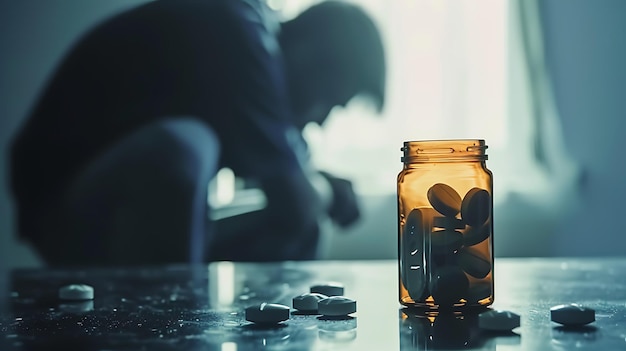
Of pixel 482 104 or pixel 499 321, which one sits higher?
pixel 482 104

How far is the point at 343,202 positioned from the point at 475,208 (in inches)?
74.3

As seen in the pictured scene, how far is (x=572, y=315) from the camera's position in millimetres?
610

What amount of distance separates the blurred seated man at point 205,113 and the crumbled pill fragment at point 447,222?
170 centimetres

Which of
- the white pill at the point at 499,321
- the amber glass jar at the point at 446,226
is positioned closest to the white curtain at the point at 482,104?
the amber glass jar at the point at 446,226

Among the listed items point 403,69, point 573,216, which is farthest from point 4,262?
point 573,216

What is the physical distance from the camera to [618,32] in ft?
8.85

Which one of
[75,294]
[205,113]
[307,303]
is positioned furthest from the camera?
[205,113]

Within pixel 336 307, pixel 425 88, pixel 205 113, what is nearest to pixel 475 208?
pixel 336 307

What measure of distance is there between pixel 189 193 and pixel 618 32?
1458 millimetres

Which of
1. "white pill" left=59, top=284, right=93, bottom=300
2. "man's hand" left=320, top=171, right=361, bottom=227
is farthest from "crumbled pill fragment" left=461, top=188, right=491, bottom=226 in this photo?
"man's hand" left=320, top=171, right=361, bottom=227

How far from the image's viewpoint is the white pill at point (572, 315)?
2.00ft

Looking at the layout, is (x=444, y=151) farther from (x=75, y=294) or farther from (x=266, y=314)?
(x=75, y=294)

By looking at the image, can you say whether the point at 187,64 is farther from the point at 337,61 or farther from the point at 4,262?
the point at 4,262

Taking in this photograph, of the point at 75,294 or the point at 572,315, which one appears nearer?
the point at 572,315
